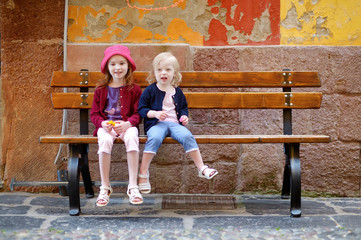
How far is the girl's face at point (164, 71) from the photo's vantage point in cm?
322

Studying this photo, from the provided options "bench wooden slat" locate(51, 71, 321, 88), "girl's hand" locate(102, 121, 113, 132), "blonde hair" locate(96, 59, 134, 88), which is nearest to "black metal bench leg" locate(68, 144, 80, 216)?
"girl's hand" locate(102, 121, 113, 132)

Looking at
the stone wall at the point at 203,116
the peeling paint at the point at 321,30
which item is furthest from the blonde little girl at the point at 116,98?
the peeling paint at the point at 321,30

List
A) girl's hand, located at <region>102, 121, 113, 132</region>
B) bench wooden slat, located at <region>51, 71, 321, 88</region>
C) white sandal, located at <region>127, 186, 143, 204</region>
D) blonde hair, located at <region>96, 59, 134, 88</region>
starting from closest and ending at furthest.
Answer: white sandal, located at <region>127, 186, 143, 204</region> → girl's hand, located at <region>102, 121, 113, 132</region> → blonde hair, located at <region>96, 59, 134, 88</region> → bench wooden slat, located at <region>51, 71, 321, 88</region>

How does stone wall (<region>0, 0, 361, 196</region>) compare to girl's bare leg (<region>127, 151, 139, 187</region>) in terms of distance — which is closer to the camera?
girl's bare leg (<region>127, 151, 139, 187</region>)

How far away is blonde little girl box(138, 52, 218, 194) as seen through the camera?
2.98 meters

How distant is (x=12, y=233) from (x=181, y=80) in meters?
1.66

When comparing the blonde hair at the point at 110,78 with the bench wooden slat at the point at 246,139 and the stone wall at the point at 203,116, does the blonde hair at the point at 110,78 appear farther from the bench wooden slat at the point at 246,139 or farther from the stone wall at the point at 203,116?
the bench wooden slat at the point at 246,139

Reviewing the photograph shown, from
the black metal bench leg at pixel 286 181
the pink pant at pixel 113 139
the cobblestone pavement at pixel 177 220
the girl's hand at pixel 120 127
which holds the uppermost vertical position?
the girl's hand at pixel 120 127

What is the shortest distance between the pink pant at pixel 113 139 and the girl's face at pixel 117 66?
1.52 ft

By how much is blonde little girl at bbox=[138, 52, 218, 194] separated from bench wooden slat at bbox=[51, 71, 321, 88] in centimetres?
18

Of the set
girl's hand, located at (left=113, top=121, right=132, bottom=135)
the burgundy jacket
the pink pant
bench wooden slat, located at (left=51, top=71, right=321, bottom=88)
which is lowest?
the pink pant

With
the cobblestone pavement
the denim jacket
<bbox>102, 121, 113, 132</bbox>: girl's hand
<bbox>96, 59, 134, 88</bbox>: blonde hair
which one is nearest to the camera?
the cobblestone pavement

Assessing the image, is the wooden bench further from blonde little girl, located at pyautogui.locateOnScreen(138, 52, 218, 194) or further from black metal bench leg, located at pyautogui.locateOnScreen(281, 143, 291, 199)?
blonde little girl, located at pyautogui.locateOnScreen(138, 52, 218, 194)

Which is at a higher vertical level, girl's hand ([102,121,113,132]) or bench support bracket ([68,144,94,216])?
→ girl's hand ([102,121,113,132])
